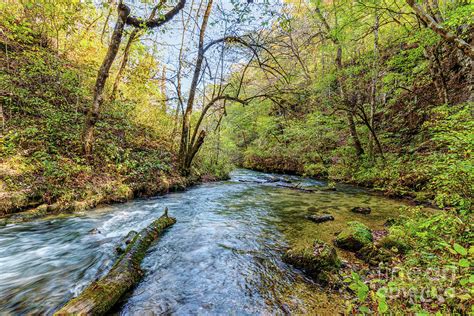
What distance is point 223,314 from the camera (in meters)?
2.61

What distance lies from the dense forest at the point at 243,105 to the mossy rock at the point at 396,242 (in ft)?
0.06

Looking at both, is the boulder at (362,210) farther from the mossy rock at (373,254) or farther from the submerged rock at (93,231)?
the submerged rock at (93,231)

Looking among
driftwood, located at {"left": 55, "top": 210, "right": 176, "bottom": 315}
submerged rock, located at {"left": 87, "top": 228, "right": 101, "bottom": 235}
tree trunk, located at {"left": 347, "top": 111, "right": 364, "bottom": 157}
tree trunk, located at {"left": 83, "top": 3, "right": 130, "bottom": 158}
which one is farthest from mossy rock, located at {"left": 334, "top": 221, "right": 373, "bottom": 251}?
tree trunk, located at {"left": 347, "top": 111, "right": 364, "bottom": 157}

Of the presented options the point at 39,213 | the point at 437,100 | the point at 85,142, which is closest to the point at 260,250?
the point at 39,213

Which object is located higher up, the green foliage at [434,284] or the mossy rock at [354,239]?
the green foliage at [434,284]

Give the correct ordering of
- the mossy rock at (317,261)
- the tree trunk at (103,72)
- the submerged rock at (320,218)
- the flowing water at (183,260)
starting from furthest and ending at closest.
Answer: the tree trunk at (103,72) < the submerged rock at (320,218) < the mossy rock at (317,261) < the flowing water at (183,260)

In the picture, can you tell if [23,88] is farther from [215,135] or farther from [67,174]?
[215,135]

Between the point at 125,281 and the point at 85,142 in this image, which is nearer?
the point at 125,281

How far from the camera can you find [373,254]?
3816mm

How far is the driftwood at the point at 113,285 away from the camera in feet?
7.43

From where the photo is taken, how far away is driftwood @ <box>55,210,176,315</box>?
226 cm

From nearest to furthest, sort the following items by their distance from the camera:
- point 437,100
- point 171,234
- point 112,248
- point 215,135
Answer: point 112,248
point 171,234
point 437,100
point 215,135

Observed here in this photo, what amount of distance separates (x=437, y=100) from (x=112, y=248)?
14253 millimetres

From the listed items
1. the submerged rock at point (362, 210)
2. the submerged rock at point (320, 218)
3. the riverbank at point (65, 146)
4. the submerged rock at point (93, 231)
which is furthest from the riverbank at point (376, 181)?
the riverbank at point (65, 146)
